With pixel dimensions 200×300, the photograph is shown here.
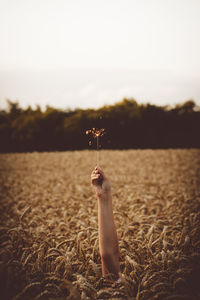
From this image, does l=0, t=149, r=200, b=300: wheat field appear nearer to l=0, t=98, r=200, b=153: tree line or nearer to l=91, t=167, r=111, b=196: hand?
l=91, t=167, r=111, b=196: hand

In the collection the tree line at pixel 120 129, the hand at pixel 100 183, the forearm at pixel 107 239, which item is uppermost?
the tree line at pixel 120 129

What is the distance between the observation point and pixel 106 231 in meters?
2.28

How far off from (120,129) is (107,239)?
84.1 ft

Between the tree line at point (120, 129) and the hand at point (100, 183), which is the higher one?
the tree line at point (120, 129)

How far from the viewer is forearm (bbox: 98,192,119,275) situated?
2246 mm

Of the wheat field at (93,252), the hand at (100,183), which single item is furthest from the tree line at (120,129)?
the hand at (100,183)

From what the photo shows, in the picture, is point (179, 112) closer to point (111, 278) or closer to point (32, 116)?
point (32, 116)

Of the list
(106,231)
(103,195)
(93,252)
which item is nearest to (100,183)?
(103,195)

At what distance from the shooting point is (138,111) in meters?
28.9

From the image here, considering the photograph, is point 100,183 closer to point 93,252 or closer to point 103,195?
point 103,195

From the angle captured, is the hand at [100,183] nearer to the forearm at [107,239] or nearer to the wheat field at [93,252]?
the forearm at [107,239]

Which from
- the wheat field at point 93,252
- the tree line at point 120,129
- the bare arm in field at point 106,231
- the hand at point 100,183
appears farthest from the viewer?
the tree line at point 120,129

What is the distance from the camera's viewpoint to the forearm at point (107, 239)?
2.25 m

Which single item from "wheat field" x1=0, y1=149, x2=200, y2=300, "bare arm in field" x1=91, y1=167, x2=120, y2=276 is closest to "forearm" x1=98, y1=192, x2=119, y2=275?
"bare arm in field" x1=91, y1=167, x2=120, y2=276
